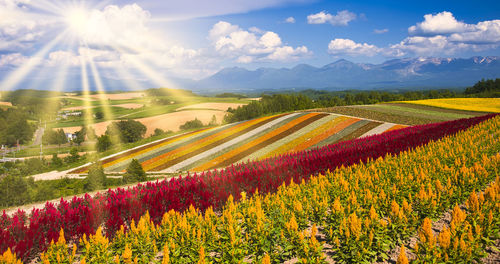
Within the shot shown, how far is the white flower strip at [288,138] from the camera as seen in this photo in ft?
87.8

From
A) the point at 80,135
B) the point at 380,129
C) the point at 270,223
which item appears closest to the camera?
the point at 270,223

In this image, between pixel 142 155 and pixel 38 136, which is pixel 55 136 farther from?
pixel 142 155

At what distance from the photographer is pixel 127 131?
218 ft

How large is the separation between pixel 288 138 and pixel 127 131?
49.5 m

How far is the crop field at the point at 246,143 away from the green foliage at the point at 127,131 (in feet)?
104

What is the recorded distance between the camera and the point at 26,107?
141 meters

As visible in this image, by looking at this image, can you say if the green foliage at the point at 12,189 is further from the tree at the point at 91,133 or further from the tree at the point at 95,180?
the tree at the point at 91,133

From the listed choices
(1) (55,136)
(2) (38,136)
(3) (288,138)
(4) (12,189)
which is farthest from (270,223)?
(2) (38,136)

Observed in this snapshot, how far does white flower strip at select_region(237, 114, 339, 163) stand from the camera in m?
26.8

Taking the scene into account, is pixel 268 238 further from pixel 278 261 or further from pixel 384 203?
pixel 384 203

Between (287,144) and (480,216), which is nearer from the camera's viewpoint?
(480,216)

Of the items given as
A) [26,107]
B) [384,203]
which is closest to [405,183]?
[384,203]

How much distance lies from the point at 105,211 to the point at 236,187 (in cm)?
359

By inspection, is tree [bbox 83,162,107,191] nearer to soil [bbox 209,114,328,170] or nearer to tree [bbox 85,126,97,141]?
soil [bbox 209,114,328,170]
